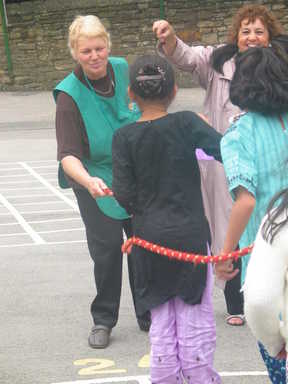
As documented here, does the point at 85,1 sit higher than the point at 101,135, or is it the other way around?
the point at 101,135

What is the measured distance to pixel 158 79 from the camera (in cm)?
407

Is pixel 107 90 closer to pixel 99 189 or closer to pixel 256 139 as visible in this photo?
pixel 99 189

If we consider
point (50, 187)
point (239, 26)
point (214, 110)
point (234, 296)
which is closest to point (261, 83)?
point (239, 26)

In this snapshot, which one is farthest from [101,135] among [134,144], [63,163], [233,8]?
[233,8]

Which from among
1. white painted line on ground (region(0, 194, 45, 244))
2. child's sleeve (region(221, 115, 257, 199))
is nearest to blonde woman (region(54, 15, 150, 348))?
child's sleeve (region(221, 115, 257, 199))

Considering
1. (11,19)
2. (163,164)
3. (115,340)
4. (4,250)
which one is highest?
(163,164)

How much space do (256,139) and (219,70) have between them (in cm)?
176

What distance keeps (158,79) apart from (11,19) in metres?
18.4

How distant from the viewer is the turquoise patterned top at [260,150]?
141 inches

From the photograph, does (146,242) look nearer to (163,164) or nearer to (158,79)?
(163,164)

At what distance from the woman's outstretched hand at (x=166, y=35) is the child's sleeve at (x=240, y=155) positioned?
1.60 metres

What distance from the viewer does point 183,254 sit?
396 cm

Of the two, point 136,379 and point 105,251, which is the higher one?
point 105,251

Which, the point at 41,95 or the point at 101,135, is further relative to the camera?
the point at 41,95
